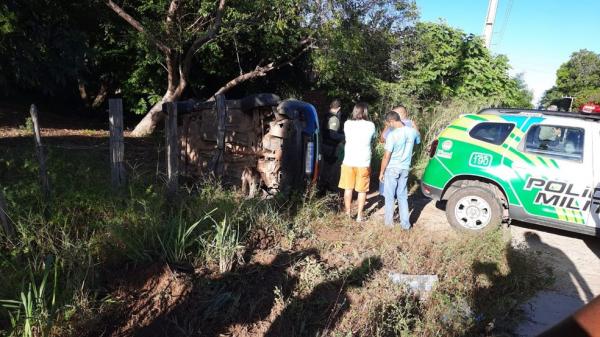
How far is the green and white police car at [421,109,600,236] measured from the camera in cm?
550

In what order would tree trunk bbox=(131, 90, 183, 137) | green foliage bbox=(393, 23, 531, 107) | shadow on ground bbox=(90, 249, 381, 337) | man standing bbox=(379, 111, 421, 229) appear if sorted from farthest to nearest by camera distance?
green foliage bbox=(393, 23, 531, 107) < tree trunk bbox=(131, 90, 183, 137) < man standing bbox=(379, 111, 421, 229) < shadow on ground bbox=(90, 249, 381, 337)

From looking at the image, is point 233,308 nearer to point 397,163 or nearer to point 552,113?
point 397,163

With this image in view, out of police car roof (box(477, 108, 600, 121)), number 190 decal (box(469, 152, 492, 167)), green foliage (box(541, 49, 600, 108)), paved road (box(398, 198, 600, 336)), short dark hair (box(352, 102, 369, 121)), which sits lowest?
paved road (box(398, 198, 600, 336))

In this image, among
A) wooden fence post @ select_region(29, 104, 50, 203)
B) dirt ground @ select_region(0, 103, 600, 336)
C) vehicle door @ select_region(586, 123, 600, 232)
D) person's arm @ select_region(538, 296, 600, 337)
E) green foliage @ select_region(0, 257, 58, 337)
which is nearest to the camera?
person's arm @ select_region(538, 296, 600, 337)

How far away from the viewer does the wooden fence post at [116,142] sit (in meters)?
4.71

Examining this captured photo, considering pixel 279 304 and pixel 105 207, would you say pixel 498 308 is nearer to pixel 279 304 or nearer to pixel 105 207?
pixel 279 304

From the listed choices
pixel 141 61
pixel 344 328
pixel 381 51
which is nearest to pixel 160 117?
pixel 141 61

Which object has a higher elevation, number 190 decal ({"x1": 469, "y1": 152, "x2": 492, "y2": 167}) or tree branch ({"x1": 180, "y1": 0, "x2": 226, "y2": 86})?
tree branch ({"x1": 180, "y1": 0, "x2": 226, "y2": 86})

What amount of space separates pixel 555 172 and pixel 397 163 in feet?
6.54

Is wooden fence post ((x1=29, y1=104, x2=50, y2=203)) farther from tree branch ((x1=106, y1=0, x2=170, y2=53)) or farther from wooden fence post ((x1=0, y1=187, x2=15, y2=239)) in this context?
tree branch ((x1=106, y1=0, x2=170, y2=53))

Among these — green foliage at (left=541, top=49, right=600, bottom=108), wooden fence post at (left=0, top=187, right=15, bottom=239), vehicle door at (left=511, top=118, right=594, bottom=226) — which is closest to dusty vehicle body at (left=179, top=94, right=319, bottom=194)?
wooden fence post at (left=0, top=187, right=15, bottom=239)

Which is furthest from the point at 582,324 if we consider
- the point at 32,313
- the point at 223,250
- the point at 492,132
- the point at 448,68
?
the point at 448,68

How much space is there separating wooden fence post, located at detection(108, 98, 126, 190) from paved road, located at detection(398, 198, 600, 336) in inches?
166

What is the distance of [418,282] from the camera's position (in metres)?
4.12
